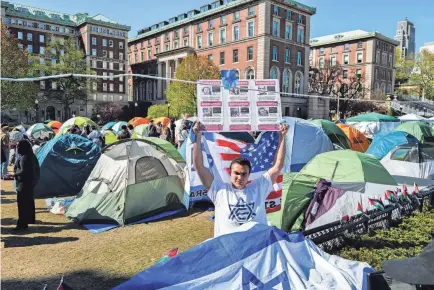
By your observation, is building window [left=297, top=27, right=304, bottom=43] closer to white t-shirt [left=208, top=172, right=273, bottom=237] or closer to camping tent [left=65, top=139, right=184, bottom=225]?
camping tent [left=65, top=139, right=184, bottom=225]

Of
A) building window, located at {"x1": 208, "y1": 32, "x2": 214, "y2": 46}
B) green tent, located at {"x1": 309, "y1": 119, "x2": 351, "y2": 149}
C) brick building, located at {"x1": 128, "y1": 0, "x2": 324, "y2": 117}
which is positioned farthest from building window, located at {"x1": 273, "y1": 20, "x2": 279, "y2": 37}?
green tent, located at {"x1": 309, "y1": 119, "x2": 351, "y2": 149}

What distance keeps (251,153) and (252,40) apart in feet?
149

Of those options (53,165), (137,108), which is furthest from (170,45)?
(53,165)

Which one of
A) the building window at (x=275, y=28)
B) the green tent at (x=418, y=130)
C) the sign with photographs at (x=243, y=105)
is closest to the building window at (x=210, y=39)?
the building window at (x=275, y=28)

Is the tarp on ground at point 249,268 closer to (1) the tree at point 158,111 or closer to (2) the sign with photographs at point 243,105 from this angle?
(2) the sign with photographs at point 243,105

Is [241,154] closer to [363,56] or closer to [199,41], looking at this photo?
[199,41]

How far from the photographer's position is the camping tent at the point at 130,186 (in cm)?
743

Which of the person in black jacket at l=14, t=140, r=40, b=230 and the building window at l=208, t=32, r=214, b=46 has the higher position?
the building window at l=208, t=32, r=214, b=46

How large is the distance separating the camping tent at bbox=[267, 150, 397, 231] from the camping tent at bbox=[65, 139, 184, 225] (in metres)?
2.90

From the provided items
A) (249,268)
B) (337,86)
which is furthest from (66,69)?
(249,268)

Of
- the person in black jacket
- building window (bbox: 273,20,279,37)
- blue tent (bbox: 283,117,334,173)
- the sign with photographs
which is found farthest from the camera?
building window (bbox: 273,20,279,37)

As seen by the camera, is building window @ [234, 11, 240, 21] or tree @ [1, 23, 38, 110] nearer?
tree @ [1, 23, 38, 110]

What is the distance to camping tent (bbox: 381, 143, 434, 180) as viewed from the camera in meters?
10.7

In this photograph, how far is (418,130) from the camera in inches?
726
